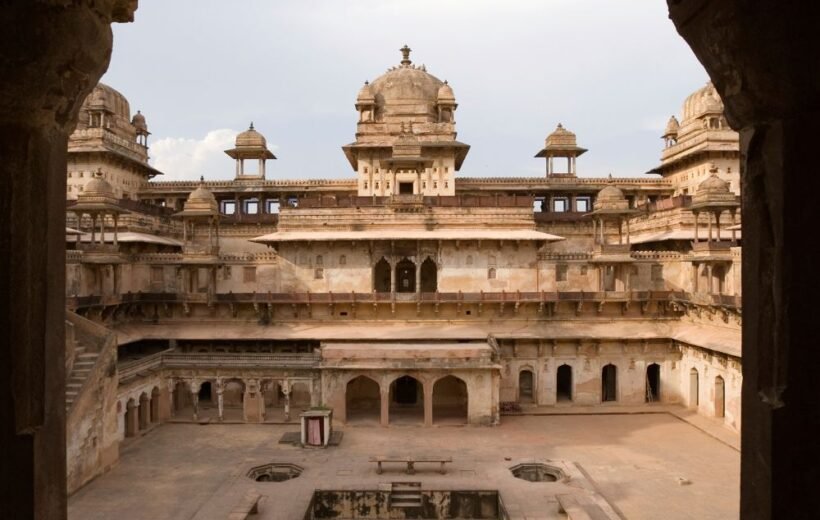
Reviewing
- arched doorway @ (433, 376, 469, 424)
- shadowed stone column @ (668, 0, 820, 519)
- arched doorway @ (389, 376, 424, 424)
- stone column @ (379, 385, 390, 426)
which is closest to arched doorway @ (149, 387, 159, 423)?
stone column @ (379, 385, 390, 426)

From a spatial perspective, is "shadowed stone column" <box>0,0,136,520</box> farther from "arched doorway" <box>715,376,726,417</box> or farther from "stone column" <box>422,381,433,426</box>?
"arched doorway" <box>715,376,726,417</box>

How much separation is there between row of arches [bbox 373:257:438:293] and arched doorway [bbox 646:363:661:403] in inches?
450

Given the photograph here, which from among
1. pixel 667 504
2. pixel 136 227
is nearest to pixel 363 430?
pixel 667 504

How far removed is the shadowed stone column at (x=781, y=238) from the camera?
302 centimetres

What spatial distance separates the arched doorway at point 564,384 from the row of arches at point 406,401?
5.06 metres

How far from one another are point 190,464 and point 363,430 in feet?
22.6

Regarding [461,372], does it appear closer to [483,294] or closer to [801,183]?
[483,294]

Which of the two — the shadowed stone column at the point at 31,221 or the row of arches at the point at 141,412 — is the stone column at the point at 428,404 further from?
the shadowed stone column at the point at 31,221

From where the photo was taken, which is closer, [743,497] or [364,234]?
[743,497]

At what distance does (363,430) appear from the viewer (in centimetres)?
2544

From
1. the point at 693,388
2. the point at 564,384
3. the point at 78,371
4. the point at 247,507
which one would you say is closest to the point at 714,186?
the point at 693,388

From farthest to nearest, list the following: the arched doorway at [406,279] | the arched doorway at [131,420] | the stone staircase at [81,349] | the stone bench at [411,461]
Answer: the arched doorway at [406,279], the arched doorway at [131,420], the stone bench at [411,461], the stone staircase at [81,349]

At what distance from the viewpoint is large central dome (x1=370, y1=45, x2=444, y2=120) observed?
41.6m

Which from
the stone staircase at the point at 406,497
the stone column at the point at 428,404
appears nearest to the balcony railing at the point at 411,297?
the stone column at the point at 428,404
